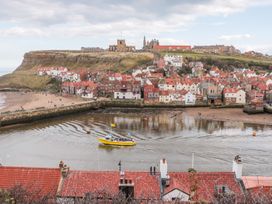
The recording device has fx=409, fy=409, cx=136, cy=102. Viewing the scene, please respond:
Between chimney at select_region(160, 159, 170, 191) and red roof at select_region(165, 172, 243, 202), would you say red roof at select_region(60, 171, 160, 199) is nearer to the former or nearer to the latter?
chimney at select_region(160, 159, 170, 191)

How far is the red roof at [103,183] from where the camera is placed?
16312 mm

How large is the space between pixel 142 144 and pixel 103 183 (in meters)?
25.0

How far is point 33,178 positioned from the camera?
1659cm

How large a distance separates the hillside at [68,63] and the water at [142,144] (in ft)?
207

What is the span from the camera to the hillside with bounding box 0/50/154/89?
401ft

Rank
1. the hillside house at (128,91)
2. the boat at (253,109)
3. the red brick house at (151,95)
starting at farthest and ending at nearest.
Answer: the hillside house at (128,91), the red brick house at (151,95), the boat at (253,109)

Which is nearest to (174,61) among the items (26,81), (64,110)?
(26,81)

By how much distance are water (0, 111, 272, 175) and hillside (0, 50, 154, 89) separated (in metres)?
63.2

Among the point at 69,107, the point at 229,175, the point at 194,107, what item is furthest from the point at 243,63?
the point at 229,175

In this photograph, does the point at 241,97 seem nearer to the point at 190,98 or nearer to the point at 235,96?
the point at 235,96

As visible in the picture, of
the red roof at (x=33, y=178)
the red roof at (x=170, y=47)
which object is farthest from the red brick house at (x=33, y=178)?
the red roof at (x=170, y=47)

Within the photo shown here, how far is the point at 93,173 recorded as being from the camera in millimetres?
17844

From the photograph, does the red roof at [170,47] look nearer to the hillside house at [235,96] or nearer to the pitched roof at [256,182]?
the hillside house at [235,96]

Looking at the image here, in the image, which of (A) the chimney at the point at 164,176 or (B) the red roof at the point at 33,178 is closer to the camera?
(B) the red roof at the point at 33,178
